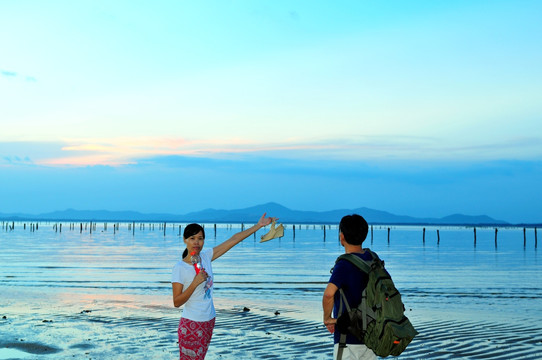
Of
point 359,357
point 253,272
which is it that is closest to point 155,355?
point 359,357

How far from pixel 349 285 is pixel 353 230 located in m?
0.49

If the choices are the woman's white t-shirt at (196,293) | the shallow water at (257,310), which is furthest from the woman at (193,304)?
the shallow water at (257,310)

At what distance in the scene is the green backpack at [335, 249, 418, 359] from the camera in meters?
4.86

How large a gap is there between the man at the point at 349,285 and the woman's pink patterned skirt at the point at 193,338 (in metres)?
1.38

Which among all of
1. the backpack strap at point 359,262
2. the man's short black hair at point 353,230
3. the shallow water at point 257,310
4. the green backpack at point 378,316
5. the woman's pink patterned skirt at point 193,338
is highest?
the man's short black hair at point 353,230

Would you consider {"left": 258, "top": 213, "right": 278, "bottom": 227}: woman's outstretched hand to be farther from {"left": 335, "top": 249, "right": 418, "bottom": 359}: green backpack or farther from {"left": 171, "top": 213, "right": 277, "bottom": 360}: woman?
{"left": 335, "top": 249, "right": 418, "bottom": 359}: green backpack

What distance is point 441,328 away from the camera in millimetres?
15430

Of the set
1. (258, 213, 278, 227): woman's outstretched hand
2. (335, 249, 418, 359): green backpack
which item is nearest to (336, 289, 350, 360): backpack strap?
(335, 249, 418, 359): green backpack

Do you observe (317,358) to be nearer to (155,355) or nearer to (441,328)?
(155,355)

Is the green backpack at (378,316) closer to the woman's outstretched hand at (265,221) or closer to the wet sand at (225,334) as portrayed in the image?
the woman's outstretched hand at (265,221)

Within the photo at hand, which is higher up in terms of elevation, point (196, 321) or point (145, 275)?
point (196, 321)

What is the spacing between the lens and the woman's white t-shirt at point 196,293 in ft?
19.2

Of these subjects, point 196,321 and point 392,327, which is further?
point 196,321

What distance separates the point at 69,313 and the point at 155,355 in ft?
23.0
